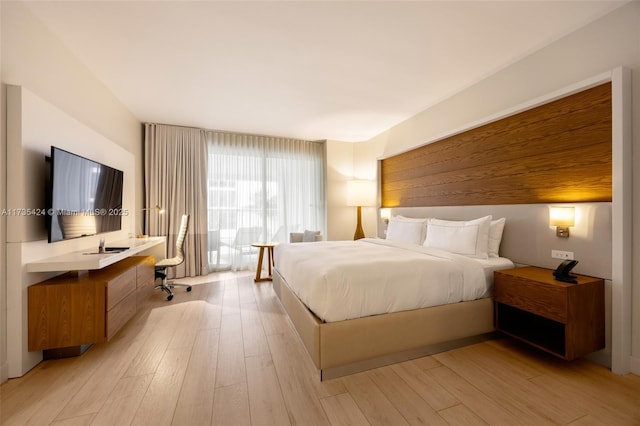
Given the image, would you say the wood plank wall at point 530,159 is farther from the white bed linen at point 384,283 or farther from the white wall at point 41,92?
the white wall at point 41,92

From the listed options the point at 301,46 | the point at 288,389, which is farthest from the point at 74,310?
the point at 301,46

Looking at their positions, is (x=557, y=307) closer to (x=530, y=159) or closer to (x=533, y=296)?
(x=533, y=296)

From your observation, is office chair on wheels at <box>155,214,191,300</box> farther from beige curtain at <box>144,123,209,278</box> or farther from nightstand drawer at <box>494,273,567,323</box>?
nightstand drawer at <box>494,273,567,323</box>

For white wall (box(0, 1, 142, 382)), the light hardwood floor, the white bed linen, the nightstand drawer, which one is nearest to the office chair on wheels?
Answer: white wall (box(0, 1, 142, 382))

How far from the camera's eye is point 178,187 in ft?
15.0

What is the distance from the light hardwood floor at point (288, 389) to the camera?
147cm

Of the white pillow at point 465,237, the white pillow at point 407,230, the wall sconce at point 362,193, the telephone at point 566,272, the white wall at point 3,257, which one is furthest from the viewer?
the wall sconce at point 362,193

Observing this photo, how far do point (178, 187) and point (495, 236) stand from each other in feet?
15.4

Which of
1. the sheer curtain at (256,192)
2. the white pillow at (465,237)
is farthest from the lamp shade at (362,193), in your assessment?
the white pillow at (465,237)

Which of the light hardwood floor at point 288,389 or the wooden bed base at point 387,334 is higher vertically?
the wooden bed base at point 387,334

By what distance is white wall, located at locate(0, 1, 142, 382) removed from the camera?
178 cm

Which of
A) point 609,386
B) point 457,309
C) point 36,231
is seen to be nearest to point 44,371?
point 36,231

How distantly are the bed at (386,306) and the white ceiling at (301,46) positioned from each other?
1929mm

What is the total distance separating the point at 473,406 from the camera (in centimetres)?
155
